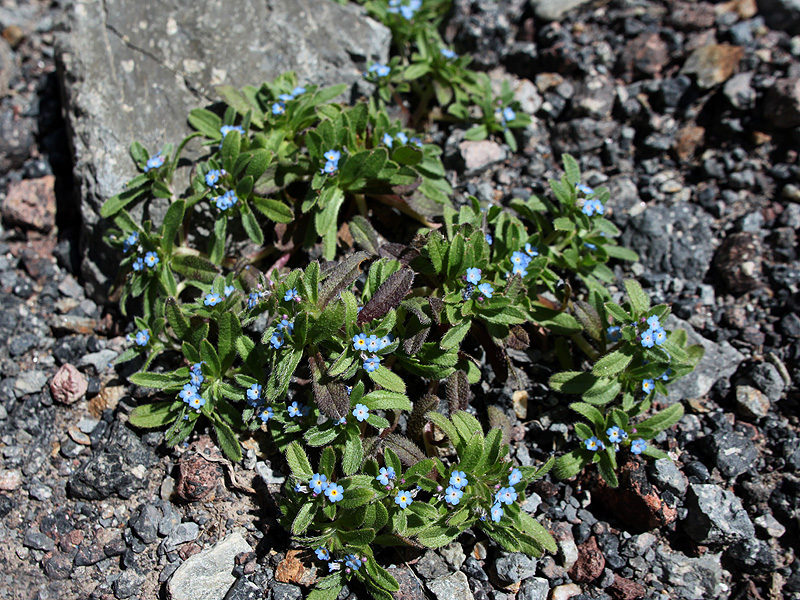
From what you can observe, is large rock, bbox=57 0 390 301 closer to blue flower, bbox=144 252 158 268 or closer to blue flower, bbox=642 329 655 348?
blue flower, bbox=144 252 158 268

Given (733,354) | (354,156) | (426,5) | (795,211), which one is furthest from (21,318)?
(795,211)

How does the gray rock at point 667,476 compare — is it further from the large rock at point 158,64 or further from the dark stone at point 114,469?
the large rock at point 158,64

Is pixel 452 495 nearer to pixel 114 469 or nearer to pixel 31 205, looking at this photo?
pixel 114 469

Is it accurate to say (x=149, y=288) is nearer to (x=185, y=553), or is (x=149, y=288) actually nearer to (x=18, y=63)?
(x=185, y=553)

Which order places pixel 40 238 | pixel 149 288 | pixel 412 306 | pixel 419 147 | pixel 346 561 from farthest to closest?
pixel 40 238 → pixel 419 147 → pixel 149 288 → pixel 412 306 → pixel 346 561

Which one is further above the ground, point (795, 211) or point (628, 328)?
point (795, 211)

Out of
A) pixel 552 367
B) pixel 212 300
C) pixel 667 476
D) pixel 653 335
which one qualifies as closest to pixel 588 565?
pixel 667 476
